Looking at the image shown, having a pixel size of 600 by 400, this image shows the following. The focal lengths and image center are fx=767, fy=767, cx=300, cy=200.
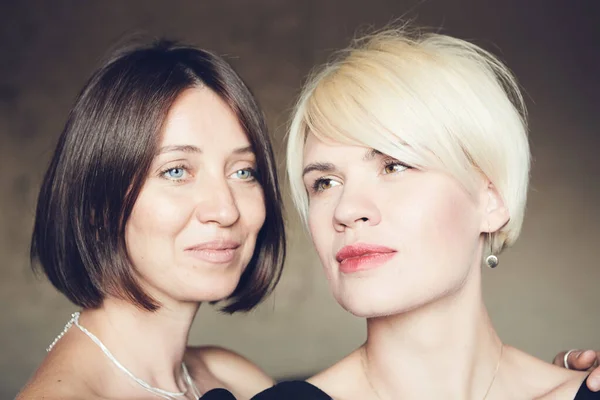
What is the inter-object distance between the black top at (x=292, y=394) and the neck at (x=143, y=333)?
0.39m

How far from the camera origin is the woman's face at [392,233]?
2072mm

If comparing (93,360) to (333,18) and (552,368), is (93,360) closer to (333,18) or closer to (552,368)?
(552,368)

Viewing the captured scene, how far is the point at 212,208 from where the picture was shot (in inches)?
92.7

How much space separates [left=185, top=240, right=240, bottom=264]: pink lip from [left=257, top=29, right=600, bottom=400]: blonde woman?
31 cm

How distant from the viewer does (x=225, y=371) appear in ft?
10.2

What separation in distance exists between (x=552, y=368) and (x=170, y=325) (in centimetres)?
123

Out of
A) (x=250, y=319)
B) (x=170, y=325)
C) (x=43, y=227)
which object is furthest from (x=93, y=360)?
(x=250, y=319)

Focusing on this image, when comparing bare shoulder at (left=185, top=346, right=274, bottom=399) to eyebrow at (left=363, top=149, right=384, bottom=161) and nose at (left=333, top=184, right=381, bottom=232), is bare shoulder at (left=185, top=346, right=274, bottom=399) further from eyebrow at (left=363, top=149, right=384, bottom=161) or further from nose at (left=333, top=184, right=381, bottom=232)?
eyebrow at (left=363, top=149, right=384, bottom=161)

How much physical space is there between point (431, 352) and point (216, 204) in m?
0.78

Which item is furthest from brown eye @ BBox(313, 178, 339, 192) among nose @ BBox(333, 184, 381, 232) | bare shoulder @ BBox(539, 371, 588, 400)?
bare shoulder @ BBox(539, 371, 588, 400)

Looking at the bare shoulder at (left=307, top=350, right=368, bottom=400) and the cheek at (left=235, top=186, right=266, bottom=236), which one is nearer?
the bare shoulder at (left=307, top=350, right=368, bottom=400)

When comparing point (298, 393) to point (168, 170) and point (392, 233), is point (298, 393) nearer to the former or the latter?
point (392, 233)

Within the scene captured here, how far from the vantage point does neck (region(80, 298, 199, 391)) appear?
2488mm

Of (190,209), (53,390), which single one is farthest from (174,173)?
(53,390)
